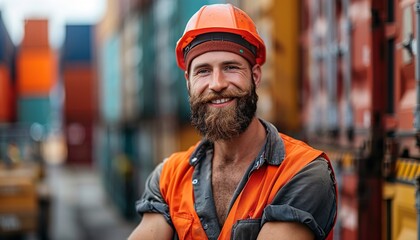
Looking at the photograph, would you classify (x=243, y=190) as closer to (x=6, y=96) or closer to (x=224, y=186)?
(x=224, y=186)

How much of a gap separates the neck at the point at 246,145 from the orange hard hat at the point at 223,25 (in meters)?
0.27

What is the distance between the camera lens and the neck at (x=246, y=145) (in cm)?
284

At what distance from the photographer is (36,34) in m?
23.1

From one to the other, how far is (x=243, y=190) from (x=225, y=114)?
11.1 inches

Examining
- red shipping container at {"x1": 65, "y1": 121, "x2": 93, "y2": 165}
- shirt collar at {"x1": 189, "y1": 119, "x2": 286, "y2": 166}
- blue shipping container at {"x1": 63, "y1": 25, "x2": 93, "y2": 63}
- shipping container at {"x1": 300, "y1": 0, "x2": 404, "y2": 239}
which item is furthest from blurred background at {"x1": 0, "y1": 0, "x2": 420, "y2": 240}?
blue shipping container at {"x1": 63, "y1": 25, "x2": 93, "y2": 63}

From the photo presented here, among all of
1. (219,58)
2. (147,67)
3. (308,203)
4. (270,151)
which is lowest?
(308,203)

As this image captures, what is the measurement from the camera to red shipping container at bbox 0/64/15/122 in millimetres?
14695

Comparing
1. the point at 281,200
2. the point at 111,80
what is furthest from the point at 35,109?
the point at 281,200

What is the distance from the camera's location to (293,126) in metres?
6.62

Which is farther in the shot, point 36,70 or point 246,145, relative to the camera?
point 36,70

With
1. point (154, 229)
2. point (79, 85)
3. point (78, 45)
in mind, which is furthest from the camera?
point (78, 45)

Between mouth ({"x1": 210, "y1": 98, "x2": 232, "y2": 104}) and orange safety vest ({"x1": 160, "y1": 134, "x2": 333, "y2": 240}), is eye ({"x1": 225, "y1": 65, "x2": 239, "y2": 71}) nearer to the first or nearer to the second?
mouth ({"x1": 210, "y1": 98, "x2": 232, "y2": 104})

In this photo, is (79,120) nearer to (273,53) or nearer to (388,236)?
(273,53)

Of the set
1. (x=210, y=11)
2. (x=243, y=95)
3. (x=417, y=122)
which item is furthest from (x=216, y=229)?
(x=417, y=122)
